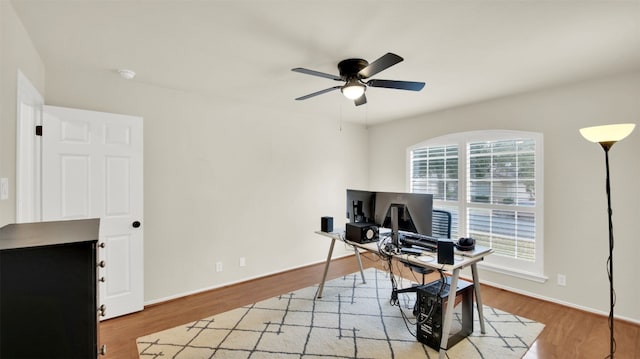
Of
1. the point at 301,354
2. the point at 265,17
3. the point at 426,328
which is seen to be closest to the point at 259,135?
the point at 265,17

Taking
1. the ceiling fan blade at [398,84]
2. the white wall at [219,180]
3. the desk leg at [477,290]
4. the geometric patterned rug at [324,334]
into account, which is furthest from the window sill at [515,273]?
the ceiling fan blade at [398,84]

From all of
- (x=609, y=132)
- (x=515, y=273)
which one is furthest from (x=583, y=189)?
(x=609, y=132)

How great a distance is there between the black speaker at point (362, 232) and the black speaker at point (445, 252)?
77 cm

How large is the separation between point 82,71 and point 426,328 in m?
3.87

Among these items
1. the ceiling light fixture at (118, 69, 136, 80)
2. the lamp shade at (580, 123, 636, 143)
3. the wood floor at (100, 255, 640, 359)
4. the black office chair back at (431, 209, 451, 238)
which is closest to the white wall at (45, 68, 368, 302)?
the ceiling light fixture at (118, 69, 136, 80)

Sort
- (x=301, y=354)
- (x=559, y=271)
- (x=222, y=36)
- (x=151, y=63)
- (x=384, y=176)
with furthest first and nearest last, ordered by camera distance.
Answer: (x=384, y=176) < (x=559, y=271) < (x=151, y=63) < (x=301, y=354) < (x=222, y=36)

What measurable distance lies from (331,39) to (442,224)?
233 centimetres

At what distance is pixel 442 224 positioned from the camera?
3164mm

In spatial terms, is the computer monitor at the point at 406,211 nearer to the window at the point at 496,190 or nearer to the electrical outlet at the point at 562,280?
the window at the point at 496,190

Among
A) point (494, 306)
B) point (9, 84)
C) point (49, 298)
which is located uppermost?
point (9, 84)

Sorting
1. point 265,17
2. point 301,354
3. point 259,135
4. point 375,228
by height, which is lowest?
point 301,354

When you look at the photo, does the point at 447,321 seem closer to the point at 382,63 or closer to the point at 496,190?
the point at 382,63

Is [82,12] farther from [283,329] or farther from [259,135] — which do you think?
[283,329]

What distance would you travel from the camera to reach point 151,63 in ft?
8.04
